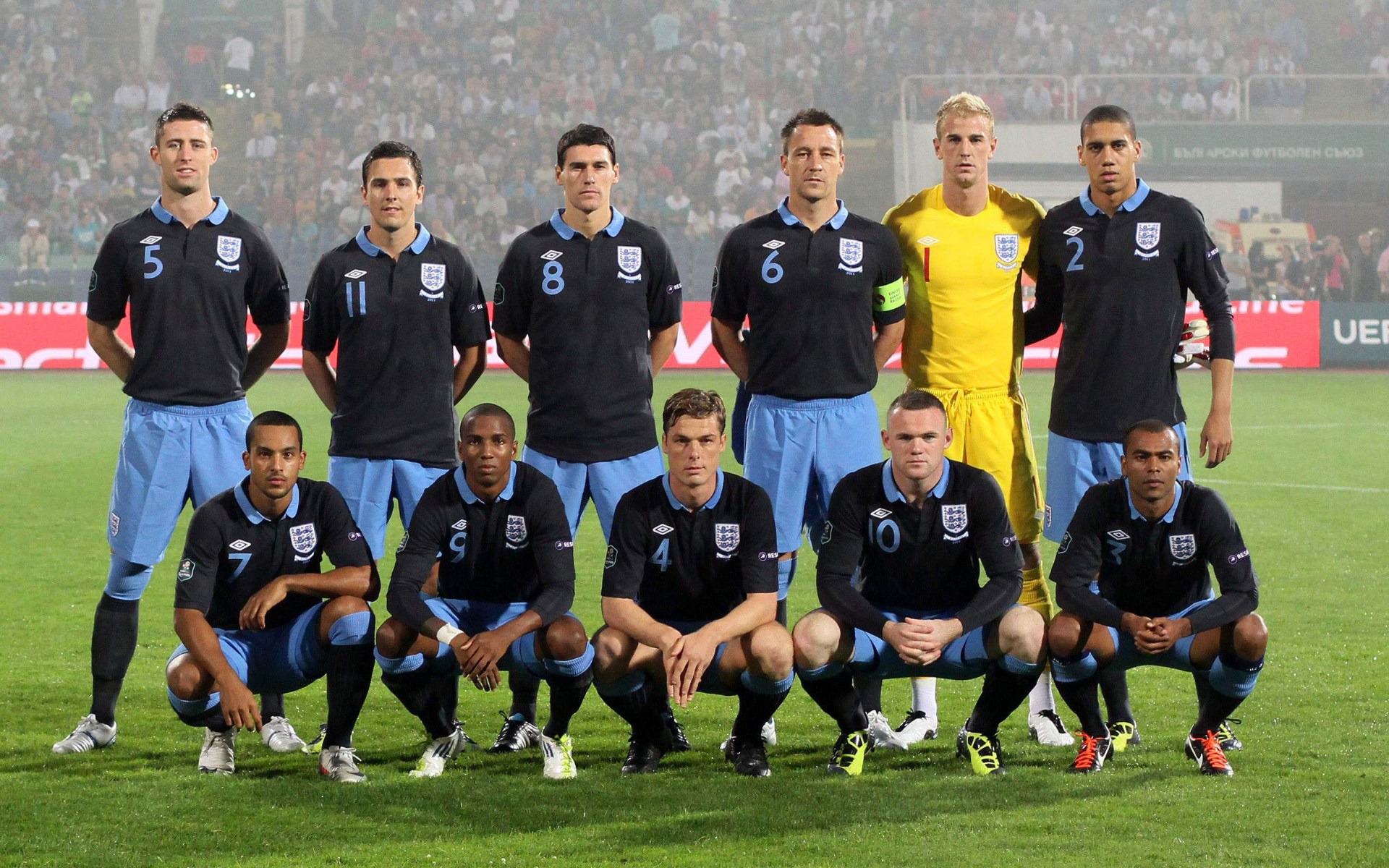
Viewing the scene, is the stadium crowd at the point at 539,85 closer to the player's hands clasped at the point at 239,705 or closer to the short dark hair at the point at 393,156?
the short dark hair at the point at 393,156

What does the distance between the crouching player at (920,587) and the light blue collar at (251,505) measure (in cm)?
166

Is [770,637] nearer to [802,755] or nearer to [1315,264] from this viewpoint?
[802,755]

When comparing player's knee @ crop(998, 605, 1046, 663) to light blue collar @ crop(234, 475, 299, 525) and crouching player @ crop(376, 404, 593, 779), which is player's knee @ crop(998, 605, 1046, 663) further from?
light blue collar @ crop(234, 475, 299, 525)

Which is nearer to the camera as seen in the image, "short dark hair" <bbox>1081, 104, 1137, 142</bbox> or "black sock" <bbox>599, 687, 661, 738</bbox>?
"black sock" <bbox>599, 687, 661, 738</bbox>

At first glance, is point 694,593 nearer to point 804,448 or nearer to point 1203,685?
point 804,448

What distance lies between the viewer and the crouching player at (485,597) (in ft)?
15.6

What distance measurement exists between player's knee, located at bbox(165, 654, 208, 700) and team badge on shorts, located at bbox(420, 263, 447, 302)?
1.50 m

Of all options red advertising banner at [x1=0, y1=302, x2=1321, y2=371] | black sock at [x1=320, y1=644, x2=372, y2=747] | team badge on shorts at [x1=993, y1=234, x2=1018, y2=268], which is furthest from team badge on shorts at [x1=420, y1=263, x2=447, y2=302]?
red advertising banner at [x1=0, y1=302, x2=1321, y2=371]

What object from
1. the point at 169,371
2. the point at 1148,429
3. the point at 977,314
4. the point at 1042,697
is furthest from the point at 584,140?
the point at 1042,697

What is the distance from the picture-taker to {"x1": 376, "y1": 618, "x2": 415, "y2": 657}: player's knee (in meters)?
4.77

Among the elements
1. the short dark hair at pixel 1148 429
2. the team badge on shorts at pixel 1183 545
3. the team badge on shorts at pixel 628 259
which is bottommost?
the team badge on shorts at pixel 1183 545

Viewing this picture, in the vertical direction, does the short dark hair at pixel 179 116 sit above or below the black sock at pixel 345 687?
above

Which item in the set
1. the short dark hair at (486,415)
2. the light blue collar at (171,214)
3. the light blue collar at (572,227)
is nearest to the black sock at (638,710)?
the short dark hair at (486,415)

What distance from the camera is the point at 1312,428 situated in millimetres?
14797
